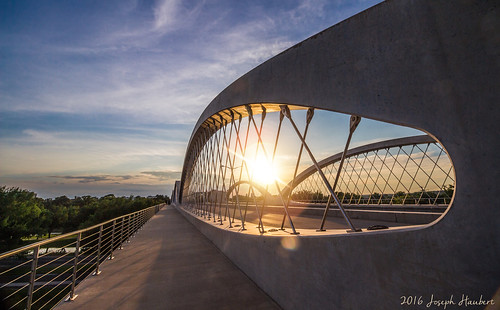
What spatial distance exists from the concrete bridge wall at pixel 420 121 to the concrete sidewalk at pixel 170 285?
1290 millimetres

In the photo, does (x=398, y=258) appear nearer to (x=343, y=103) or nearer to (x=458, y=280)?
(x=458, y=280)

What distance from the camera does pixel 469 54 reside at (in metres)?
2.01

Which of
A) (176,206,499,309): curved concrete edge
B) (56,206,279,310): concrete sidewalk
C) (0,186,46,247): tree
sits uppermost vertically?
(176,206,499,309): curved concrete edge

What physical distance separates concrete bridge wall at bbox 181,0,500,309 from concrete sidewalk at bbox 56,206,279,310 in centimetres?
129

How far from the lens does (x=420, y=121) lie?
2.29 meters

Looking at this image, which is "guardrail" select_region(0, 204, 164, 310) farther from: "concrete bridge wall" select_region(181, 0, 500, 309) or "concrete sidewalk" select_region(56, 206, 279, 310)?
"concrete bridge wall" select_region(181, 0, 500, 309)

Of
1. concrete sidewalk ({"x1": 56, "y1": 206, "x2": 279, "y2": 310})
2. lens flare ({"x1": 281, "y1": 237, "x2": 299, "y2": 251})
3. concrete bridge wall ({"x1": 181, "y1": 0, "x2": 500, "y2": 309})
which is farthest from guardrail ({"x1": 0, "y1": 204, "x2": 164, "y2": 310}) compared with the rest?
concrete bridge wall ({"x1": 181, "y1": 0, "x2": 500, "y2": 309})

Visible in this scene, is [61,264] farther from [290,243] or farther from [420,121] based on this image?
[420,121]

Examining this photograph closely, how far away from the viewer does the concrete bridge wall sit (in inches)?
73.9

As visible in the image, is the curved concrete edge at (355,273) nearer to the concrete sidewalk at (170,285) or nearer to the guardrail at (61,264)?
the concrete sidewalk at (170,285)

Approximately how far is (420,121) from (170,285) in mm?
5107

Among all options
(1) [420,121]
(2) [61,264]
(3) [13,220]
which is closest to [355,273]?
(1) [420,121]

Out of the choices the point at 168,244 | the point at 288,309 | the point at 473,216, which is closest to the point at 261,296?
the point at 288,309

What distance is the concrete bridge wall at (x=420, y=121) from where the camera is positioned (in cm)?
188
